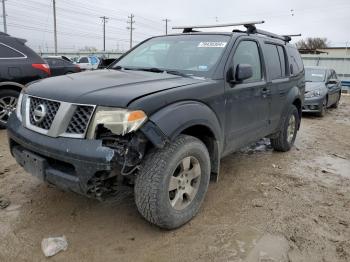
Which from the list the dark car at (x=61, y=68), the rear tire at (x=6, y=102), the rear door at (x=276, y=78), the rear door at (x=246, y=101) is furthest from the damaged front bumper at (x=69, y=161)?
the dark car at (x=61, y=68)

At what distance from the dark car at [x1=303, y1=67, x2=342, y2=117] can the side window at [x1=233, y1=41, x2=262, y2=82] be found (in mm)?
6195

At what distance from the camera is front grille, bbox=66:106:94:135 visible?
2764 millimetres

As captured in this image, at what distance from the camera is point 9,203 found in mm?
3658

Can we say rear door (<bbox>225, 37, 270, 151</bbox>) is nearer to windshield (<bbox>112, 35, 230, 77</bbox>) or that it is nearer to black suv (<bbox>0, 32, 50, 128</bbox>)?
windshield (<bbox>112, 35, 230, 77</bbox>)

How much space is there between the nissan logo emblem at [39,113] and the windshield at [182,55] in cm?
141

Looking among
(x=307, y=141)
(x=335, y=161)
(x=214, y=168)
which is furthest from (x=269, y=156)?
(x=214, y=168)

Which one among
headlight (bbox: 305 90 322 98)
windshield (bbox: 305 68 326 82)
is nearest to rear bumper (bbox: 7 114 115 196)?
headlight (bbox: 305 90 322 98)

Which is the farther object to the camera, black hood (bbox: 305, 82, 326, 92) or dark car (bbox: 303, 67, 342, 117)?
black hood (bbox: 305, 82, 326, 92)

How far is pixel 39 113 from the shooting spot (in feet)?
9.86

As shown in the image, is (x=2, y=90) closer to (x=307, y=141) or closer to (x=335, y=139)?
(x=307, y=141)

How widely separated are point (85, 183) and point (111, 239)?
0.67 metres

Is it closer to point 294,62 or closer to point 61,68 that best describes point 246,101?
point 294,62

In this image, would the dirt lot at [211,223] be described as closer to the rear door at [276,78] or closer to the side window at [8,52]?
the rear door at [276,78]

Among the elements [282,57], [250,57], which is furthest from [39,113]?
[282,57]
